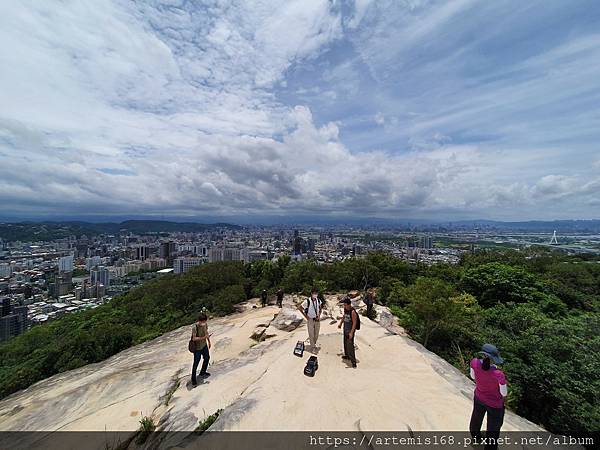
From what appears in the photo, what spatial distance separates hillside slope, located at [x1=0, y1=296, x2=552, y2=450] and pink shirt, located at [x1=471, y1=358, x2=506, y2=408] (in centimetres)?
108

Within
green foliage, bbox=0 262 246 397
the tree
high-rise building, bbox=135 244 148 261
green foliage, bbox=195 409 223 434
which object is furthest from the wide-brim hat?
high-rise building, bbox=135 244 148 261

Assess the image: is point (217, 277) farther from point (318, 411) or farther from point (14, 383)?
point (318, 411)

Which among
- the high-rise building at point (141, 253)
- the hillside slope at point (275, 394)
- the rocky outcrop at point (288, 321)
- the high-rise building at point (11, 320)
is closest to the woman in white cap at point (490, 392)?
the hillside slope at point (275, 394)

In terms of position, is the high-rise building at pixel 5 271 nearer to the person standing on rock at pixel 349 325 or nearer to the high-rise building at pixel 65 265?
the high-rise building at pixel 65 265

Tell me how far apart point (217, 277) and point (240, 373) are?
18898mm

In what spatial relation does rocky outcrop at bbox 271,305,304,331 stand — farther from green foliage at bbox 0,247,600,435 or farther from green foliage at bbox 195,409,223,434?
green foliage at bbox 195,409,223,434

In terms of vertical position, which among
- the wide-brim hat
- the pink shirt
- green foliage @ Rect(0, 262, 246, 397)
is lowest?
green foliage @ Rect(0, 262, 246, 397)

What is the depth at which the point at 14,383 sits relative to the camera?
39.4 ft

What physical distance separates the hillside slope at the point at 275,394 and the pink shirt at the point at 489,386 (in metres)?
1.08

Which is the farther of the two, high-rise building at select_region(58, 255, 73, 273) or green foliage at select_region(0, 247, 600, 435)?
high-rise building at select_region(58, 255, 73, 273)

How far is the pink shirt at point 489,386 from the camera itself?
425cm

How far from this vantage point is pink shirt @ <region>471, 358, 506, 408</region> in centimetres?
425

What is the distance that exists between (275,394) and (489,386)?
13.5 feet

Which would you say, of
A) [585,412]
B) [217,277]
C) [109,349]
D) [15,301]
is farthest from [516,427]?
[15,301]
